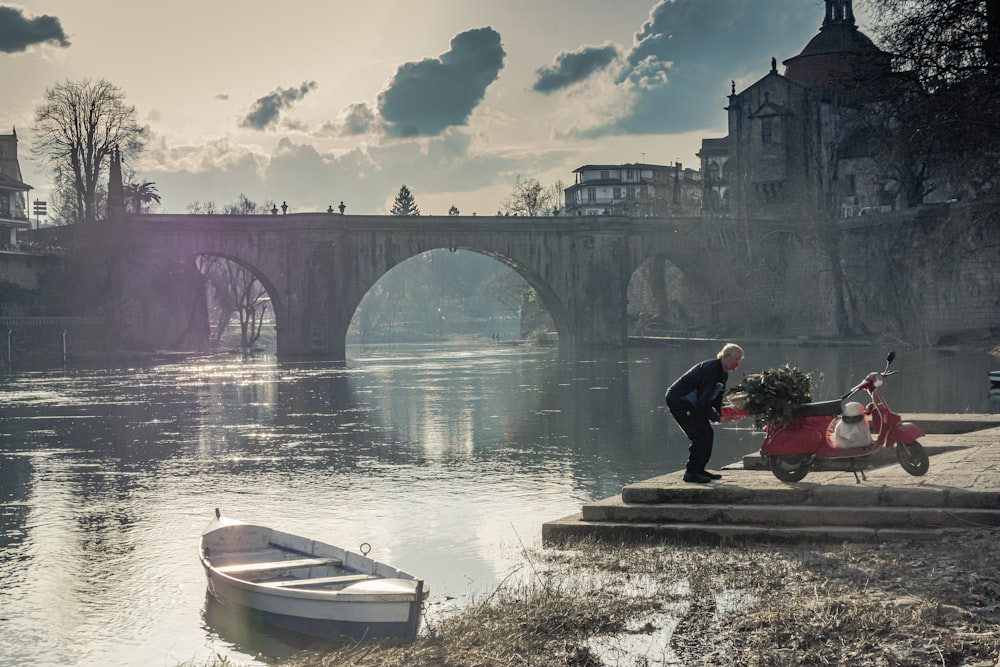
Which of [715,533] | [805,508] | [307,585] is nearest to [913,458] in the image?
[805,508]

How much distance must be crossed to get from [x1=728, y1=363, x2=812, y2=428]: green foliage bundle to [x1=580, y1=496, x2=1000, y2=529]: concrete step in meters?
0.99

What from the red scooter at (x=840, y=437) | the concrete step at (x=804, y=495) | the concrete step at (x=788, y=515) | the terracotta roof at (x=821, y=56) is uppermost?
the terracotta roof at (x=821, y=56)

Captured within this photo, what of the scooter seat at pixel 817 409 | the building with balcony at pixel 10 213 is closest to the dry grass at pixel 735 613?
the scooter seat at pixel 817 409

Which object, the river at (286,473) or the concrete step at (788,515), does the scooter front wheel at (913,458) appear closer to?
the concrete step at (788,515)

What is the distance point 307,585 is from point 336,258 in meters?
60.0

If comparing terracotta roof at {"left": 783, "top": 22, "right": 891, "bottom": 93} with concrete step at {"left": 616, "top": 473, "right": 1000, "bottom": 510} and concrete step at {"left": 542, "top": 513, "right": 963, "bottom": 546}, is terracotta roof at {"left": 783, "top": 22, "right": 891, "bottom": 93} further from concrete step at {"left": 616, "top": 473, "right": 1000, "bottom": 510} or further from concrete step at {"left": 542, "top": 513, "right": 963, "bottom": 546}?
concrete step at {"left": 542, "top": 513, "right": 963, "bottom": 546}

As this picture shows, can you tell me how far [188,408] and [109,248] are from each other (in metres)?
35.5

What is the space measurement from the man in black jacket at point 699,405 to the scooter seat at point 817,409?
32.8 inches

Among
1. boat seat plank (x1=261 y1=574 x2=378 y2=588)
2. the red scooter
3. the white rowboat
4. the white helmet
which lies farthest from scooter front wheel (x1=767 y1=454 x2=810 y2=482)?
boat seat plank (x1=261 y1=574 x2=378 y2=588)

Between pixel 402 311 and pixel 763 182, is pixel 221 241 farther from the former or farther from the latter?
pixel 402 311

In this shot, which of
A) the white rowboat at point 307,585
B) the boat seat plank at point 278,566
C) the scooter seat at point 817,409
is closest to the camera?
the white rowboat at point 307,585

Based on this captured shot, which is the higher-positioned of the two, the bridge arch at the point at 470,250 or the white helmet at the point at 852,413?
the bridge arch at the point at 470,250

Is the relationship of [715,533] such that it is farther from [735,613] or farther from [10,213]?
[10,213]

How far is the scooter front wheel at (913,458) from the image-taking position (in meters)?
12.8
